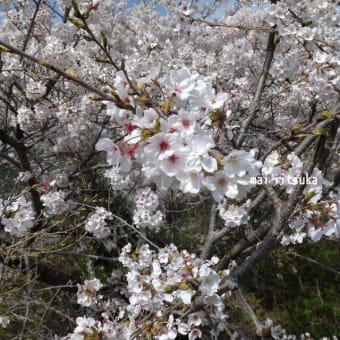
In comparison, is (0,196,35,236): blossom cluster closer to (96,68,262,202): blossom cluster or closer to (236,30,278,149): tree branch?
(236,30,278,149): tree branch

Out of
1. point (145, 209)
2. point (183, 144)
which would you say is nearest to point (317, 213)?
point (183, 144)

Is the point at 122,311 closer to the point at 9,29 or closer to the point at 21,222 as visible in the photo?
the point at 21,222

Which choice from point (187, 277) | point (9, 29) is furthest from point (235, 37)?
point (187, 277)

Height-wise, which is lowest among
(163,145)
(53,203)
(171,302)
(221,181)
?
(171,302)

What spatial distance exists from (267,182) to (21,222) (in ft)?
6.37

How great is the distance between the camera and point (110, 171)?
13.6 ft

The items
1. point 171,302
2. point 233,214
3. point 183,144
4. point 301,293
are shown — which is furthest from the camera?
point 301,293

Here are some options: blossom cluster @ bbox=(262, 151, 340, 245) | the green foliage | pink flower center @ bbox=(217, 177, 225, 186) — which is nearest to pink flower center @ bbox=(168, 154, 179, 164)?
pink flower center @ bbox=(217, 177, 225, 186)

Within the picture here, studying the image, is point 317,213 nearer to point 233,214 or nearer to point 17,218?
point 233,214

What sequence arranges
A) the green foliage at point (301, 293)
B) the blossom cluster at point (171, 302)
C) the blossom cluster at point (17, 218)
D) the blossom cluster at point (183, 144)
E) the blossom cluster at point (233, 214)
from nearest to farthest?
the blossom cluster at point (183, 144), the blossom cluster at point (171, 302), the blossom cluster at point (233, 214), the blossom cluster at point (17, 218), the green foliage at point (301, 293)

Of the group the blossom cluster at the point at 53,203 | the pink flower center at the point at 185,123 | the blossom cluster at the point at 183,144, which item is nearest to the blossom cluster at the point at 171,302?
the blossom cluster at the point at 183,144

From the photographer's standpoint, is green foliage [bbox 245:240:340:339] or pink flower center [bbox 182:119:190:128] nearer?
pink flower center [bbox 182:119:190:128]

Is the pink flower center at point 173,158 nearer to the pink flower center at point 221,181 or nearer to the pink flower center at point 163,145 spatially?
the pink flower center at point 163,145

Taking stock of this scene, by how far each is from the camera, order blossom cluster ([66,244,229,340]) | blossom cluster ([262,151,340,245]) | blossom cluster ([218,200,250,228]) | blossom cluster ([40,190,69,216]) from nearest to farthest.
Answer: blossom cluster ([262,151,340,245]) < blossom cluster ([66,244,229,340]) < blossom cluster ([218,200,250,228]) < blossom cluster ([40,190,69,216])
